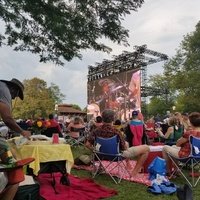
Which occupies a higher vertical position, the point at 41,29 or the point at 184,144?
the point at 41,29

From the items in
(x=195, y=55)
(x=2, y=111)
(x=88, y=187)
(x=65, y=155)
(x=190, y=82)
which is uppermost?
(x=195, y=55)

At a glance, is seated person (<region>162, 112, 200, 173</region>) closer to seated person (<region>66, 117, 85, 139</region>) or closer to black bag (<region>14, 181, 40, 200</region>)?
black bag (<region>14, 181, 40, 200</region>)

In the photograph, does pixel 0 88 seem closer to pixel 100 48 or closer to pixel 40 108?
pixel 100 48

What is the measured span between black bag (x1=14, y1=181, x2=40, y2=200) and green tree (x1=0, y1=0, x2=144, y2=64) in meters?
4.03

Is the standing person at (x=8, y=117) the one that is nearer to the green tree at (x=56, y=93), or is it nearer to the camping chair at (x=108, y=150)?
the camping chair at (x=108, y=150)

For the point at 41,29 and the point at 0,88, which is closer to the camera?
the point at 0,88

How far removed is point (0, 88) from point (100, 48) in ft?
16.0

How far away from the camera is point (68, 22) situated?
7910 millimetres

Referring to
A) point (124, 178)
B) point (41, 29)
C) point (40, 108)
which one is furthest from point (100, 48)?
point (40, 108)

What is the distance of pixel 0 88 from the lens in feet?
14.1

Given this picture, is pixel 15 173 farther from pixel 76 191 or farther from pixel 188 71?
pixel 188 71

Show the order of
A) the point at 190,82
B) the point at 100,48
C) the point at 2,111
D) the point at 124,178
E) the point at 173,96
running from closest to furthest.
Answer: the point at 2,111, the point at 124,178, the point at 100,48, the point at 190,82, the point at 173,96

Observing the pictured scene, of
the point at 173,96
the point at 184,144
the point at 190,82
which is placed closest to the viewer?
the point at 184,144

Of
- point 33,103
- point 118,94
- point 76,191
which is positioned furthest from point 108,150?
point 33,103
